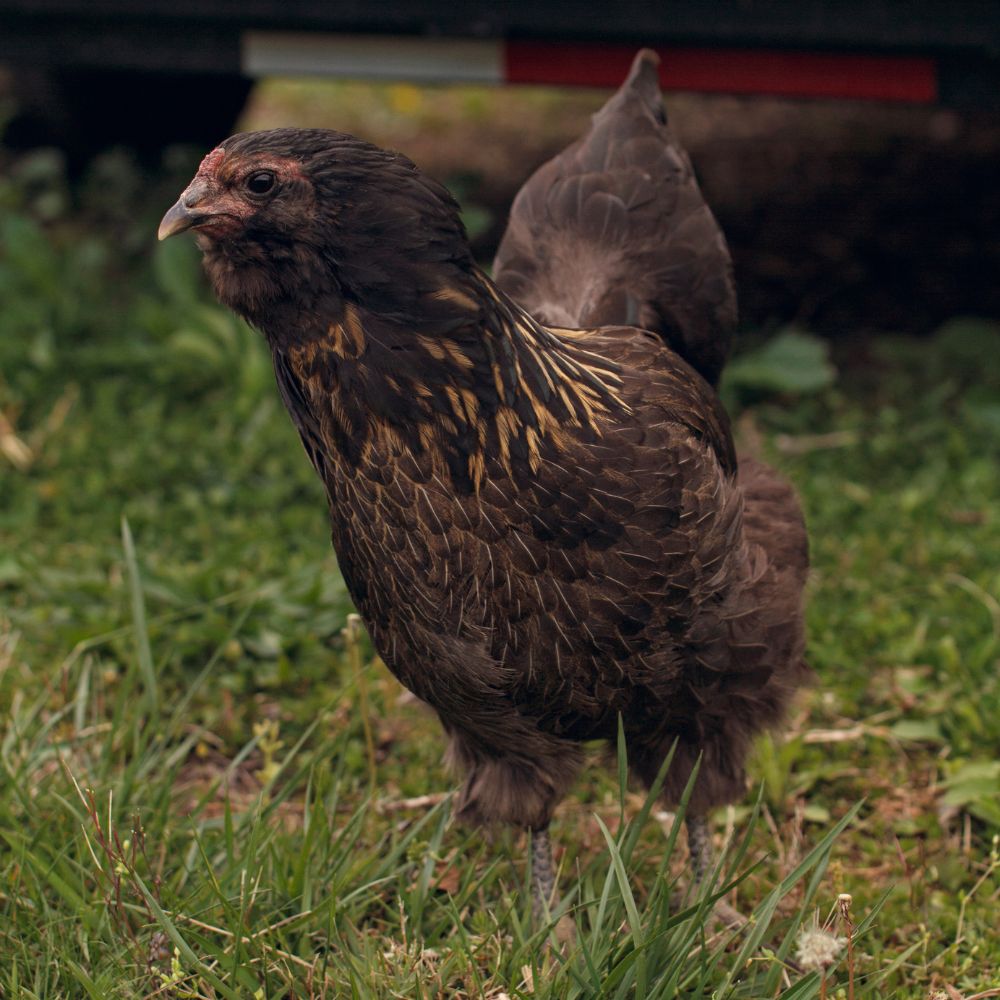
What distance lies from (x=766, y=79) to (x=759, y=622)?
2.49m

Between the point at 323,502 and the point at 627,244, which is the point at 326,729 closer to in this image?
the point at 323,502

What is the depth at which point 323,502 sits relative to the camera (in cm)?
455

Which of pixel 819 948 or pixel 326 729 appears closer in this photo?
pixel 819 948

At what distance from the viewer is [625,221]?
3441mm

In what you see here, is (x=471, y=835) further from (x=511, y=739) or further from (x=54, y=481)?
(x=54, y=481)

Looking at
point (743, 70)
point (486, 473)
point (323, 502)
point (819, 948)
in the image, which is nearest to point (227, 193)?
point (486, 473)

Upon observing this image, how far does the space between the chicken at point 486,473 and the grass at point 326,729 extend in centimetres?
28

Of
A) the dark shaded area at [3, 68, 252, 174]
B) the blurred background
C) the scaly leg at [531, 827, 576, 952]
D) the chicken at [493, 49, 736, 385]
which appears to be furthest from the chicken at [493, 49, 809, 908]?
the dark shaded area at [3, 68, 252, 174]

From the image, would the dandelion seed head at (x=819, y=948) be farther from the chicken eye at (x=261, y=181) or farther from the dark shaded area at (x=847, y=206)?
the dark shaded area at (x=847, y=206)

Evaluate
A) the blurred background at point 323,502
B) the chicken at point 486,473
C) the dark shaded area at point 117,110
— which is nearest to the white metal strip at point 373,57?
the blurred background at point 323,502

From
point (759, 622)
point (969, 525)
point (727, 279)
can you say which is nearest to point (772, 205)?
point (969, 525)

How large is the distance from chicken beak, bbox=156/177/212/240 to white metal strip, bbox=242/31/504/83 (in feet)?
8.69

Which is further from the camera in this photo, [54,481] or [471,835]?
[54,481]

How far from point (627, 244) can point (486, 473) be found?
48.3 inches
